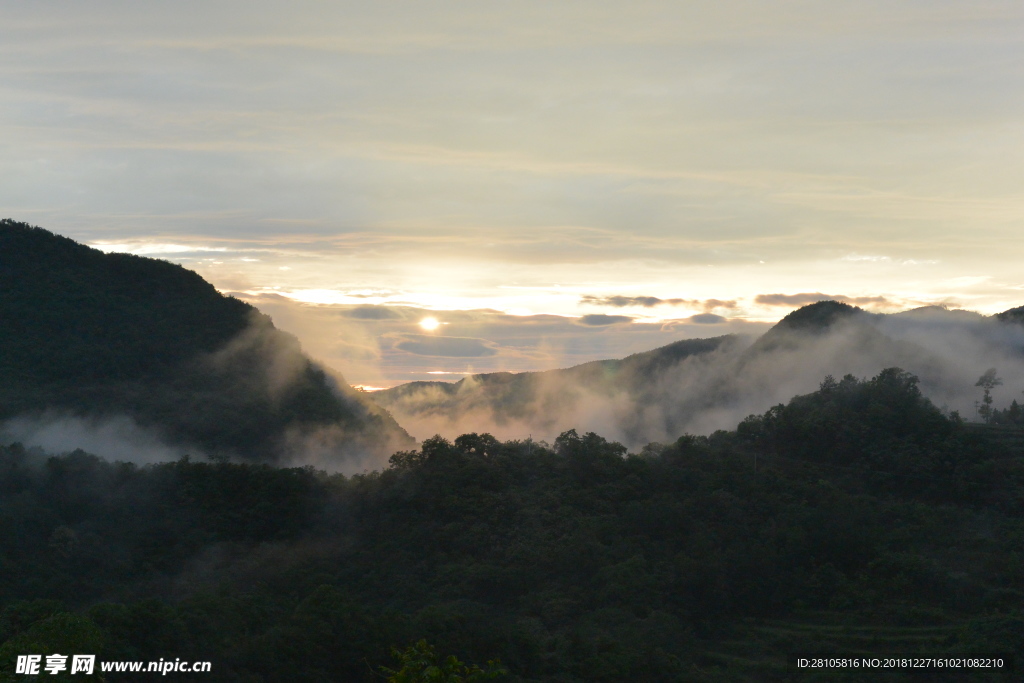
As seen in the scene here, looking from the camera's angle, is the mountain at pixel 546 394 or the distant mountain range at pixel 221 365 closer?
the distant mountain range at pixel 221 365

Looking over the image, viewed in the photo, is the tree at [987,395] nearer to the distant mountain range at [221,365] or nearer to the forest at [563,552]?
the distant mountain range at [221,365]

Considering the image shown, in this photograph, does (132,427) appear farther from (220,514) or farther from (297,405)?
(220,514)

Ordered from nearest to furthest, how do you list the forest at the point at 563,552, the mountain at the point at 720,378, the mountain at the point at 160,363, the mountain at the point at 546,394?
the forest at the point at 563,552
the mountain at the point at 160,363
the mountain at the point at 720,378
the mountain at the point at 546,394

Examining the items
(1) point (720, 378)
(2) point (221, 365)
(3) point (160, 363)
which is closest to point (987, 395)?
(1) point (720, 378)

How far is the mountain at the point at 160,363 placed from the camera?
54406 millimetres

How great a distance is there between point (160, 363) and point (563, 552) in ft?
126

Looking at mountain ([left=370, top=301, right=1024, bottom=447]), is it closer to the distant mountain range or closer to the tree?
the distant mountain range

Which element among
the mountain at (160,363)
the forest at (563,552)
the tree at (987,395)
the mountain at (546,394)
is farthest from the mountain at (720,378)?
the forest at (563,552)

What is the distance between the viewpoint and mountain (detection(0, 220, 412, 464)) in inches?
2142

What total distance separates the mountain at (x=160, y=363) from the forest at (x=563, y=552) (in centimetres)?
1436

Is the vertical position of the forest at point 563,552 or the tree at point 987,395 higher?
the tree at point 987,395

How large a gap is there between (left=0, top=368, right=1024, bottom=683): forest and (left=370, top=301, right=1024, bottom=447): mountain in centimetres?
3155

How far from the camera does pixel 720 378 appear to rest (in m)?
96.6

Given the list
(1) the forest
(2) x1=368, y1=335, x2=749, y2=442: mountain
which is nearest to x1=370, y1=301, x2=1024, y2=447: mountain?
(2) x1=368, y1=335, x2=749, y2=442: mountain
